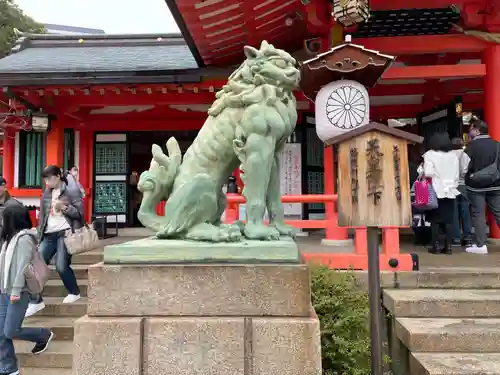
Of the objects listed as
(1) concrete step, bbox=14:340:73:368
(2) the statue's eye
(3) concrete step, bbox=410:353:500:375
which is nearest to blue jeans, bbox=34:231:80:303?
(1) concrete step, bbox=14:340:73:368

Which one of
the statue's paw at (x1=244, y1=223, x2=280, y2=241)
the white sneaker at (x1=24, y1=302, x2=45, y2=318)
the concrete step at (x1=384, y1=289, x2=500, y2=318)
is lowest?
the white sneaker at (x1=24, y1=302, x2=45, y2=318)

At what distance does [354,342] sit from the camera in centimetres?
321

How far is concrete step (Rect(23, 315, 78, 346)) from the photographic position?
4172mm

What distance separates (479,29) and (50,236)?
6.92 metres

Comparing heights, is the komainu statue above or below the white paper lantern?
below

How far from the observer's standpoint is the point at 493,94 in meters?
6.30

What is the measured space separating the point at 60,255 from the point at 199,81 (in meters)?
3.90

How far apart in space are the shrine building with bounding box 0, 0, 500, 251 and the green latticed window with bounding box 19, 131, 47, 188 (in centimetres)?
2

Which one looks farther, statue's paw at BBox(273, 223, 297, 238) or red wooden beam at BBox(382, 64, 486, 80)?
red wooden beam at BBox(382, 64, 486, 80)

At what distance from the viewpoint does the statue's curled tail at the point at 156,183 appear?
2471 millimetres

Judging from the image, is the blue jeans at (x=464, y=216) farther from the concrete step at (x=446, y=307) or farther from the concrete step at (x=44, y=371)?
the concrete step at (x=44, y=371)

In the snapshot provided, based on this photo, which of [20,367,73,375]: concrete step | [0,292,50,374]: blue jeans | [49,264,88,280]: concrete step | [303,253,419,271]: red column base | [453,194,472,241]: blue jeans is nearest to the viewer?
[0,292,50,374]: blue jeans

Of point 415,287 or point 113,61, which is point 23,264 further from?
point 113,61

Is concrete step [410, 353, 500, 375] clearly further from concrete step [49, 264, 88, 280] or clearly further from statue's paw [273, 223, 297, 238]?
concrete step [49, 264, 88, 280]
